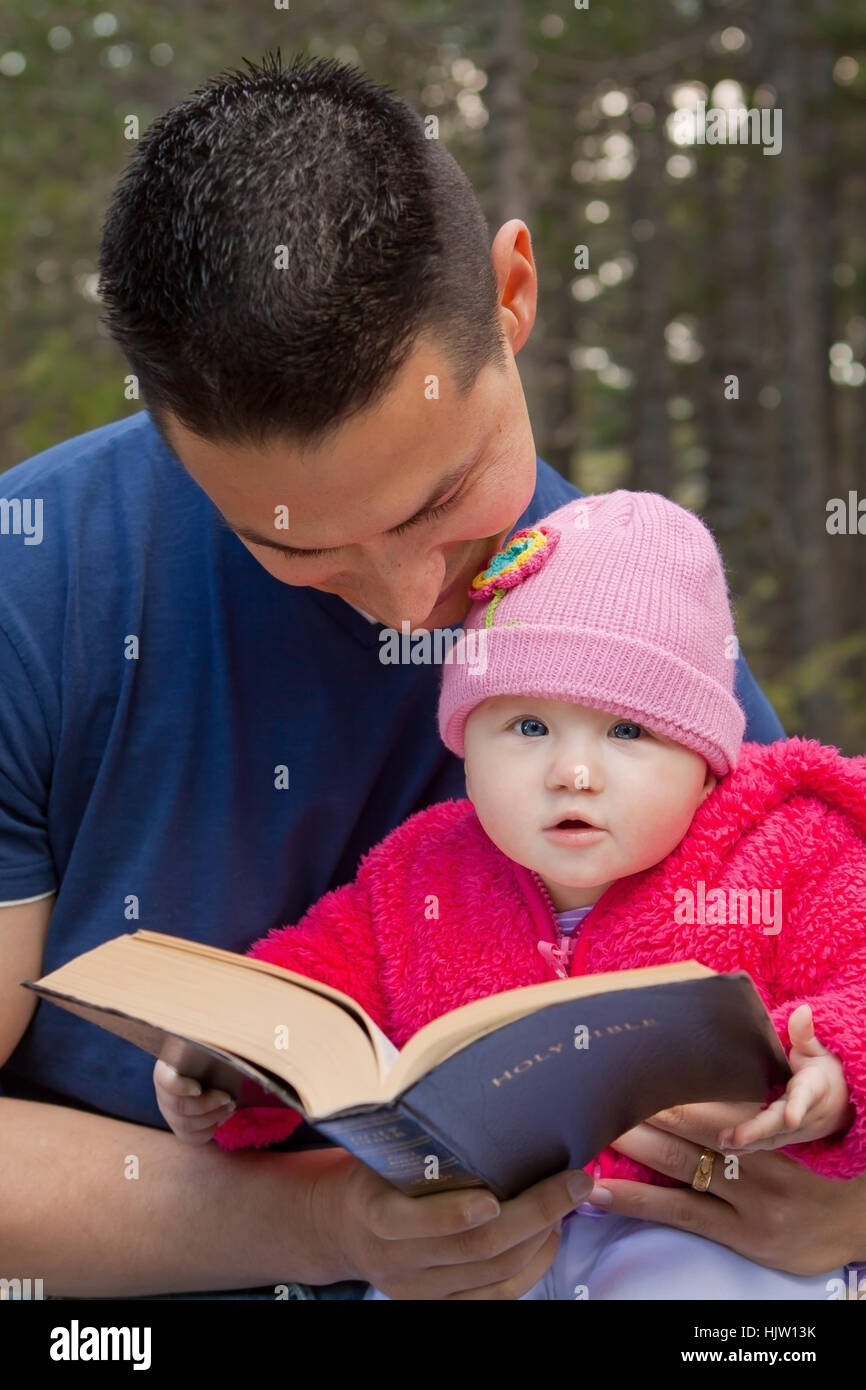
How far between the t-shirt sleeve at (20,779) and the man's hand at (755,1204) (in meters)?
0.96

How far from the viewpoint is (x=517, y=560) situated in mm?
2076

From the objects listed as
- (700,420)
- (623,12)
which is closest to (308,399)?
(623,12)

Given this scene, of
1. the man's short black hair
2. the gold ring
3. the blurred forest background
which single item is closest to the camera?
the man's short black hair

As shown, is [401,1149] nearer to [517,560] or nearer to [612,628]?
[612,628]

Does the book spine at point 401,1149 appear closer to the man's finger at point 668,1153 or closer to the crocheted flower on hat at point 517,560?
the man's finger at point 668,1153

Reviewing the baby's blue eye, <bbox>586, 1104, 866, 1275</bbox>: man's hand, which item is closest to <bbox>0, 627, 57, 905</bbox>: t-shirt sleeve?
the baby's blue eye

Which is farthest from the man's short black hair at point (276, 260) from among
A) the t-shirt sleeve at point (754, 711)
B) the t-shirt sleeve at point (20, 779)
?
the t-shirt sleeve at point (754, 711)

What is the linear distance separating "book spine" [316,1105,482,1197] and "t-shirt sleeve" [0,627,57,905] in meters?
0.79

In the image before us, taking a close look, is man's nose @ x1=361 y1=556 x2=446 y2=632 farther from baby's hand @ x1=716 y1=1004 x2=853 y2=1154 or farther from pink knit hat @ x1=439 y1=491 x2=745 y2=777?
baby's hand @ x1=716 y1=1004 x2=853 y2=1154

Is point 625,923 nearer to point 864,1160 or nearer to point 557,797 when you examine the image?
point 557,797

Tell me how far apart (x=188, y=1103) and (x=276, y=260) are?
1.06 metres

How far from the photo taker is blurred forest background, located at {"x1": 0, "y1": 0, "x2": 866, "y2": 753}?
25.0 ft

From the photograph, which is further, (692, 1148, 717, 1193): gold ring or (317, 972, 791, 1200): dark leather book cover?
(692, 1148, 717, 1193): gold ring

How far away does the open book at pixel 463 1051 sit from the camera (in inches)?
56.5
